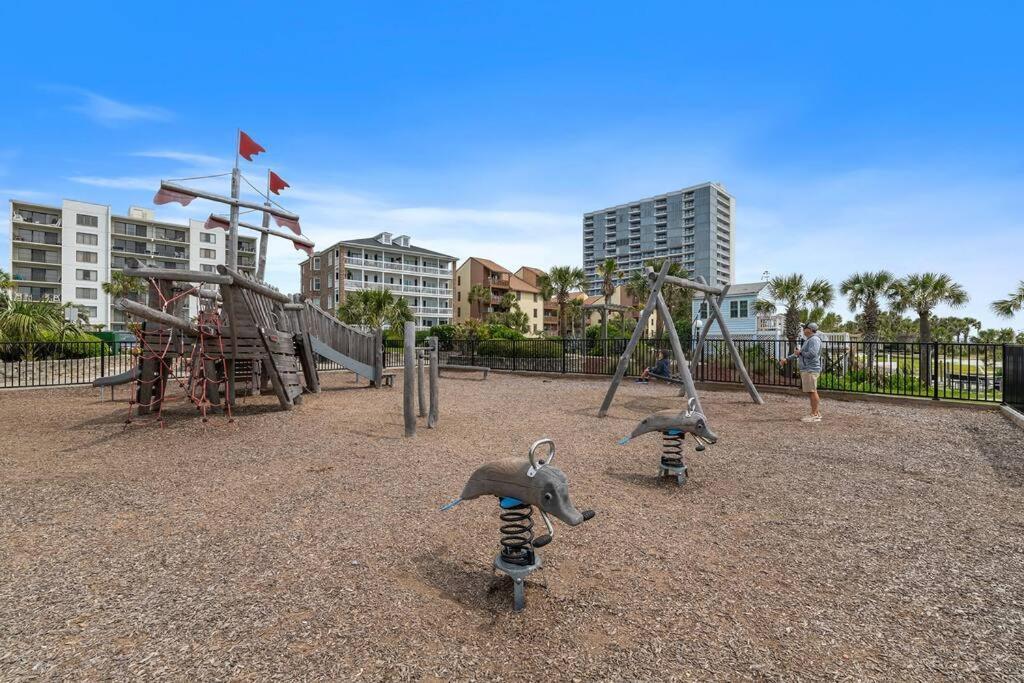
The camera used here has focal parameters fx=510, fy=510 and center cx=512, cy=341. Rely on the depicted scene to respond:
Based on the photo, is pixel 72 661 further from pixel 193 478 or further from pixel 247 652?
pixel 193 478

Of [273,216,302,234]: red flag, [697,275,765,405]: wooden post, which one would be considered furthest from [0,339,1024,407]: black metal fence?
[273,216,302,234]: red flag

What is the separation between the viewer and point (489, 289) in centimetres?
6769

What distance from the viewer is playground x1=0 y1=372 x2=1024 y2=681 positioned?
→ 2596 mm

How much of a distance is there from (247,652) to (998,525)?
228 inches

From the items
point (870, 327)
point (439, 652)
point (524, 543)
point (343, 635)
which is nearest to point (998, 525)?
point (524, 543)

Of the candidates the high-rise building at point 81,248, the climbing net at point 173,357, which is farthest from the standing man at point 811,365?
the high-rise building at point 81,248

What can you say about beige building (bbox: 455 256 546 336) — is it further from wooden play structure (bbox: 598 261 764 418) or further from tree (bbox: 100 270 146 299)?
wooden play structure (bbox: 598 261 764 418)

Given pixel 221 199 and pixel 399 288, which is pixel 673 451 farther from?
pixel 399 288

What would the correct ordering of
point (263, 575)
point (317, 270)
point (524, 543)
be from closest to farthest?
point (524, 543) < point (263, 575) < point (317, 270)

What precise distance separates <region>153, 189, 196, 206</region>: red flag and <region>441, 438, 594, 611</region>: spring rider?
11.3 m

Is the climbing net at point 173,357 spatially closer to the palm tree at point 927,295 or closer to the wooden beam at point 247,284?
the wooden beam at point 247,284

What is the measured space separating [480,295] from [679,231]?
94.8 metres

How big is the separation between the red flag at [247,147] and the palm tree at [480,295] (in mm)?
52973

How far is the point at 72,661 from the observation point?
256cm
